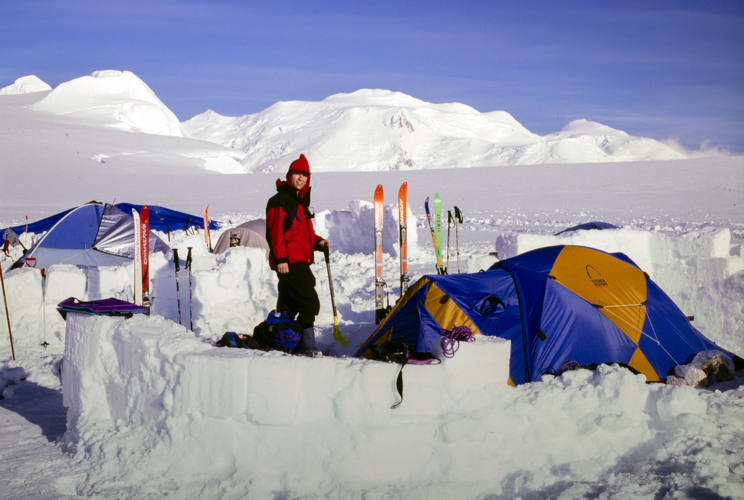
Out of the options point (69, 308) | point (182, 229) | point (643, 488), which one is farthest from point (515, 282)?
point (182, 229)

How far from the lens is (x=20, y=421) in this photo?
4.64 meters

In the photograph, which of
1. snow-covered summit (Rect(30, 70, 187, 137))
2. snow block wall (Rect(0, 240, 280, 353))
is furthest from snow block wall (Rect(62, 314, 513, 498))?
snow-covered summit (Rect(30, 70, 187, 137))

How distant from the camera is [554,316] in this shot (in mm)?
5312

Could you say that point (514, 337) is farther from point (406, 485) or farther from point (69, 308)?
point (69, 308)

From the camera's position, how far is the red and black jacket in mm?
5199

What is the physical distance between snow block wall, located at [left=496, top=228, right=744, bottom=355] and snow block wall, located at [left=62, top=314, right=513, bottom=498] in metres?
5.06

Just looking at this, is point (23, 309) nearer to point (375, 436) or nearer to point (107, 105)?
point (375, 436)

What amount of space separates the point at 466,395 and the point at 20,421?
316 centimetres

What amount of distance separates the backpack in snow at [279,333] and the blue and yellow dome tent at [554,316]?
2.34 feet

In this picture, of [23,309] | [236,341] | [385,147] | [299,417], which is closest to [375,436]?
[299,417]

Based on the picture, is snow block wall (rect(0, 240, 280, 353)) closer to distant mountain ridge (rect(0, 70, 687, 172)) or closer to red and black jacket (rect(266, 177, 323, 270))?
red and black jacket (rect(266, 177, 323, 270))

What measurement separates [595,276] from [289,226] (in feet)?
8.71

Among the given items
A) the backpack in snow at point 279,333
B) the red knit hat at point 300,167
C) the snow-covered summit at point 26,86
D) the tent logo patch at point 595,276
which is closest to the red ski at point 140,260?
the backpack in snow at point 279,333

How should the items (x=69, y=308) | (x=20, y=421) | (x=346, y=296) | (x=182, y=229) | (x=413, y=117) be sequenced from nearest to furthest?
(x=69, y=308), (x=20, y=421), (x=346, y=296), (x=182, y=229), (x=413, y=117)
